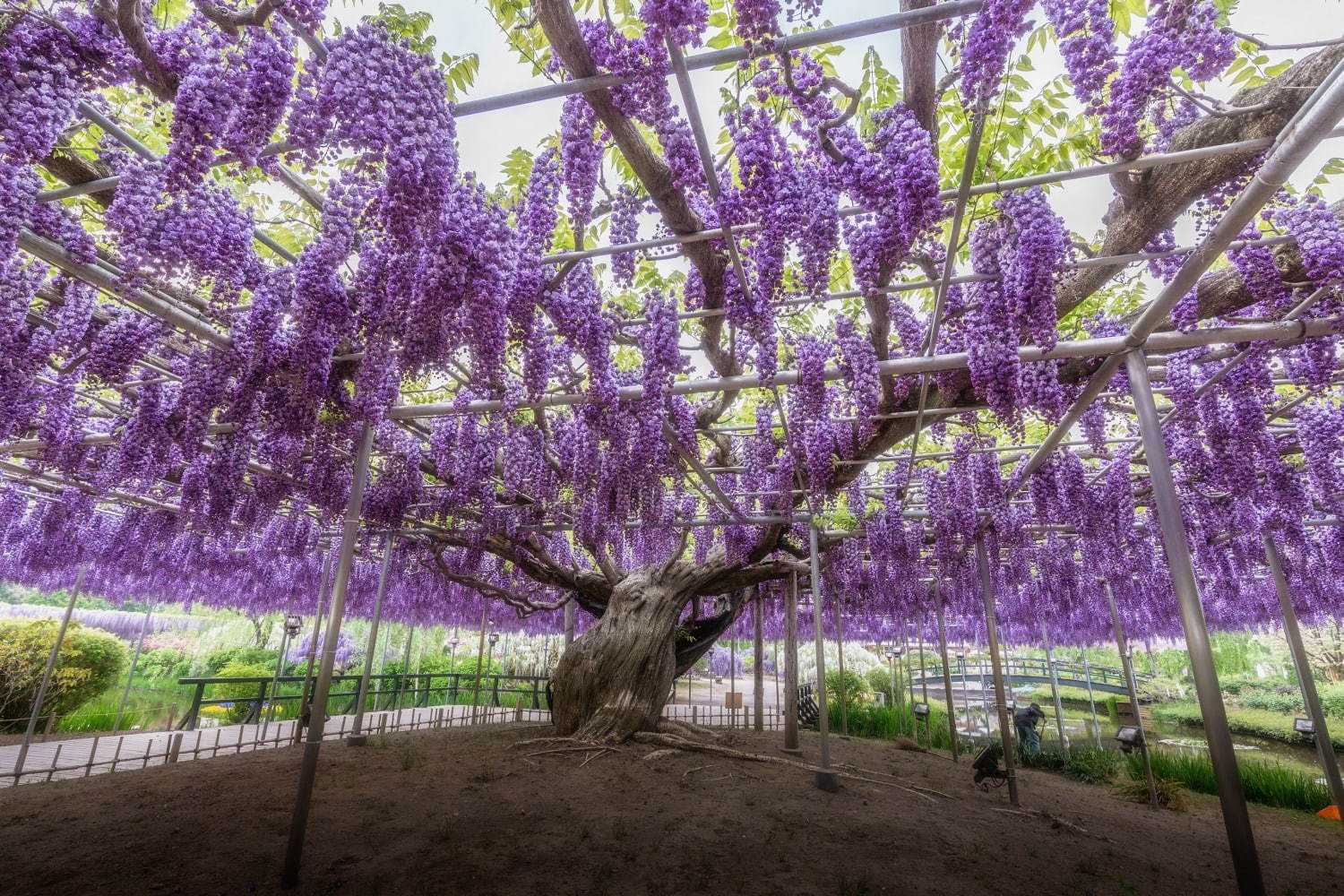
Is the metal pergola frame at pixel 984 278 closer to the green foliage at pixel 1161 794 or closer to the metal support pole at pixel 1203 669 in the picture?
the metal support pole at pixel 1203 669

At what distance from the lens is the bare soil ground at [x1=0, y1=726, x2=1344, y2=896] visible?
376 centimetres

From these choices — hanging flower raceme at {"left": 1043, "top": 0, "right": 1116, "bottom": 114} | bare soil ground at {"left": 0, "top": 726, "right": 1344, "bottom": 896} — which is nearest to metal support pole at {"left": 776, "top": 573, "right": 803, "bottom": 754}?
bare soil ground at {"left": 0, "top": 726, "right": 1344, "bottom": 896}

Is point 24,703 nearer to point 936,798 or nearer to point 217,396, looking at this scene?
point 217,396

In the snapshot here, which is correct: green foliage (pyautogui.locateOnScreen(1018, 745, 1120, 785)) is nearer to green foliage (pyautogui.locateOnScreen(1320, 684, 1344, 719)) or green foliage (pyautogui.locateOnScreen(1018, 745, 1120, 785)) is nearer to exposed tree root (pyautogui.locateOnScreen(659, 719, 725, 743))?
exposed tree root (pyautogui.locateOnScreen(659, 719, 725, 743))

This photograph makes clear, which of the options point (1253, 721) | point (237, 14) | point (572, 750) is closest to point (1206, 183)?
point (237, 14)

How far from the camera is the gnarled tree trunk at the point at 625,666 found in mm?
7859

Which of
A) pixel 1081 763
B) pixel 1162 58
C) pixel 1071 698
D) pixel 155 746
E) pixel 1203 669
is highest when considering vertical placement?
→ pixel 1162 58

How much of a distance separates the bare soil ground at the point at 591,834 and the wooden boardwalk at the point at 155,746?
557 mm

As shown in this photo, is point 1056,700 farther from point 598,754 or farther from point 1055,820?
point 598,754

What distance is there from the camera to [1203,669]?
2873mm

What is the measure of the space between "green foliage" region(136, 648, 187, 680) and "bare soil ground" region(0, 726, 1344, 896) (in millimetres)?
12571

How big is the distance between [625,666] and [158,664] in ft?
52.4

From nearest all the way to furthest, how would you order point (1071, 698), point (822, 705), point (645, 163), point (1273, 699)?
point (645, 163) < point (822, 705) < point (1273, 699) < point (1071, 698)

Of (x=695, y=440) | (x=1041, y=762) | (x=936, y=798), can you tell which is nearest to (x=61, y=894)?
(x=695, y=440)
